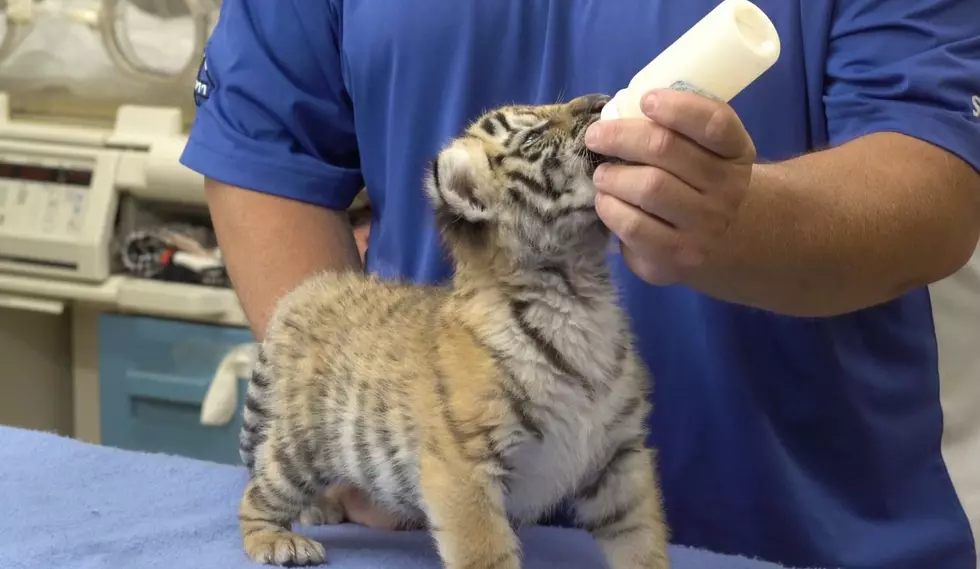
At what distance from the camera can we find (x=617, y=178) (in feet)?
2.31

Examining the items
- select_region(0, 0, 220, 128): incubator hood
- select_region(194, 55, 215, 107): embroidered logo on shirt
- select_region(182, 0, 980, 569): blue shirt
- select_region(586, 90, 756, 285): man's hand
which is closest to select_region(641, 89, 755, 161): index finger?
select_region(586, 90, 756, 285): man's hand

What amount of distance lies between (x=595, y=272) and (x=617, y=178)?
0.49 feet

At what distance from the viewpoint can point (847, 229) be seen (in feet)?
2.88

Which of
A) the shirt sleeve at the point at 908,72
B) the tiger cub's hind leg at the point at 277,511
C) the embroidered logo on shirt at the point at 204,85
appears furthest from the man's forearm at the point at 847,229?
the embroidered logo on shirt at the point at 204,85

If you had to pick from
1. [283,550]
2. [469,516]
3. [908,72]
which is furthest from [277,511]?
[908,72]

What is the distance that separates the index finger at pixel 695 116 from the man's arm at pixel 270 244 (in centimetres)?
62

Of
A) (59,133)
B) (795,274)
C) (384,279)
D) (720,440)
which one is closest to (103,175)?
(59,133)

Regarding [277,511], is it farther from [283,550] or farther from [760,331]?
[760,331]

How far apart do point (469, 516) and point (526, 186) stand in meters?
0.25

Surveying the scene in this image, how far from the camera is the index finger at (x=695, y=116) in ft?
2.14

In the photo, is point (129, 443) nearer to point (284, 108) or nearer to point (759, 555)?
point (284, 108)

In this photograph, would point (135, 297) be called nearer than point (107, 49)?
Yes

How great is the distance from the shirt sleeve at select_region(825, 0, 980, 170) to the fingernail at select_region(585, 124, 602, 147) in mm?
365

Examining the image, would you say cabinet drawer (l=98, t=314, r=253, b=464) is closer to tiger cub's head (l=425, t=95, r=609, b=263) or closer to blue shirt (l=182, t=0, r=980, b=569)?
blue shirt (l=182, t=0, r=980, b=569)
